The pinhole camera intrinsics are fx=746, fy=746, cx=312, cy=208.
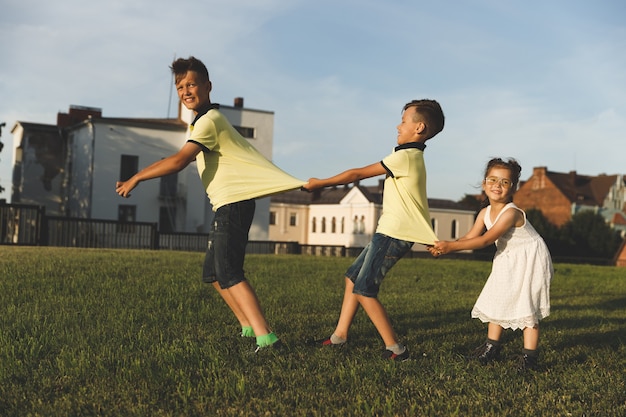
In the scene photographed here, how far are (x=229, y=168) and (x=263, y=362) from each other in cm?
137

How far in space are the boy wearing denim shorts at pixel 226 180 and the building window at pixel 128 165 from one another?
4299 cm

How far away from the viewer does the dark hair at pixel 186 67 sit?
5094mm

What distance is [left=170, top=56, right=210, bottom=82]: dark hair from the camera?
5.09 metres

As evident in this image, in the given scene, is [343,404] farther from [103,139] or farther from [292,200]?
[292,200]

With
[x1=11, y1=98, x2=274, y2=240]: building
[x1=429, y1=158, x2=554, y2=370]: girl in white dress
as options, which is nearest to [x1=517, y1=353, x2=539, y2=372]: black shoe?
[x1=429, y1=158, x2=554, y2=370]: girl in white dress

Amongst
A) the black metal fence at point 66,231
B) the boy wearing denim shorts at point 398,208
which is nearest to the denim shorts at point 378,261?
the boy wearing denim shorts at point 398,208

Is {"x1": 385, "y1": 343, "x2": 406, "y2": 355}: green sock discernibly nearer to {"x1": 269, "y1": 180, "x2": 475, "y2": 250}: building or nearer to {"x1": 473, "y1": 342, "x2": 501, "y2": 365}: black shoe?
Answer: {"x1": 473, "y1": 342, "x2": 501, "y2": 365}: black shoe

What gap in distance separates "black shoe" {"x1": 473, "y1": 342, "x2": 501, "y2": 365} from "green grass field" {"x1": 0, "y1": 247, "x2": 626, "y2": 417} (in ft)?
0.33

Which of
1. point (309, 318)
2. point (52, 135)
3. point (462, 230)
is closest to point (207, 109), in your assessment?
point (309, 318)

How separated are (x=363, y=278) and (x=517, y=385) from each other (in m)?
1.24

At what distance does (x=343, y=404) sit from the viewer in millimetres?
3734

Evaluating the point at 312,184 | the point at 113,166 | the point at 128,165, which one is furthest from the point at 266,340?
the point at 128,165

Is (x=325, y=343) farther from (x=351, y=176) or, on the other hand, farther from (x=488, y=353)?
(x=351, y=176)

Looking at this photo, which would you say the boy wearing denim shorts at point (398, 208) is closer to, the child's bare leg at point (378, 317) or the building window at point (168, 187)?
the child's bare leg at point (378, 317)
